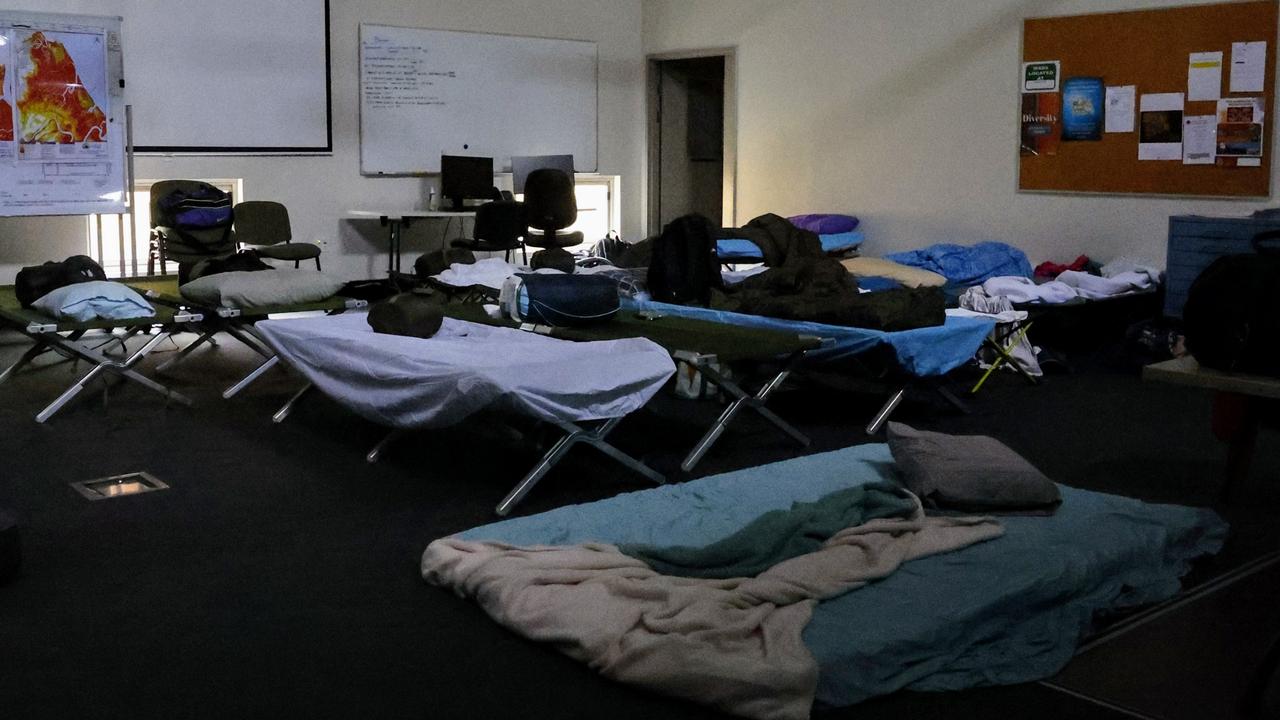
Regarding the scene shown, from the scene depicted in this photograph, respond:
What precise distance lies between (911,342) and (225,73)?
4.84 metres

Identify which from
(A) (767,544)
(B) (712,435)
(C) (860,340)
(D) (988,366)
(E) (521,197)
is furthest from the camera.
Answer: (E) (521,197)

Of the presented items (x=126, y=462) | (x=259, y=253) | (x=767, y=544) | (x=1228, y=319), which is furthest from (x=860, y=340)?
(x=259, y=253)

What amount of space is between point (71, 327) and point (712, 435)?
8.01ft

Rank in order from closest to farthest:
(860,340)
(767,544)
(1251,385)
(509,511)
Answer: (767,544) < (1251,385) < (509,511) < (860,340)

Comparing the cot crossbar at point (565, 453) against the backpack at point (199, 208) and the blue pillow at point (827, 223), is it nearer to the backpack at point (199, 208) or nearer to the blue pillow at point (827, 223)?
the backpack at point (199, 208)

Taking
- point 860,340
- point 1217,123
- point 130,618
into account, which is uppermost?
point 1217,123

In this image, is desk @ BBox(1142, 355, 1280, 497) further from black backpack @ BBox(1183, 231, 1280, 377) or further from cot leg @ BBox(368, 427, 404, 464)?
cot leg @ BBox(368, 427, 404, 464)

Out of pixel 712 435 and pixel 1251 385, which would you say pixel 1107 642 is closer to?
pixel 1251 385

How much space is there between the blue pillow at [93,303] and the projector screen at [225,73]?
2643 mm

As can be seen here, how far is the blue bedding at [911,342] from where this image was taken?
4594mm

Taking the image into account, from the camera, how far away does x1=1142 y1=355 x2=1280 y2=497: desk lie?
3121 mm

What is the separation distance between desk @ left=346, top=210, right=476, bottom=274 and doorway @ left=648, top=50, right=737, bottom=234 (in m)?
1.69

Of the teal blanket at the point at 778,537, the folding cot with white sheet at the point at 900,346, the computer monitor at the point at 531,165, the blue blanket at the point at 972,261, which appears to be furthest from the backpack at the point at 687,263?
the computer monitor at the point at 531,165

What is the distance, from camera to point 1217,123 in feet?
21.2
